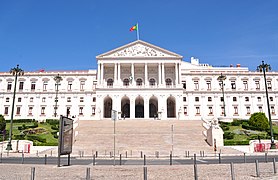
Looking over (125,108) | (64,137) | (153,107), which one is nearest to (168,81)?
(153,107)

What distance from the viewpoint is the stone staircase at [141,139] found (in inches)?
1123

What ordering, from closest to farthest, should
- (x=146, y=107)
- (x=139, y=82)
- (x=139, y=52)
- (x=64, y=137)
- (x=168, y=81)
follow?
(x=64, y=137), (x=146, y=107), (x=139, y=52), (x=139, y=82), (x=168, y=81)

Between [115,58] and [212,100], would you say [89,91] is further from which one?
[212,100]

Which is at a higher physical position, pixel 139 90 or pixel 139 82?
pixel 139 82

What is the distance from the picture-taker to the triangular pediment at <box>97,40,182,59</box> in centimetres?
6475

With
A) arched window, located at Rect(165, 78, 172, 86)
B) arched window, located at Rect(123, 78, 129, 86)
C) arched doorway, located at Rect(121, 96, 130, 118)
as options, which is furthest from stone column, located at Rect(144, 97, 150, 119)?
arched window, located at Rect(165, 78, 172, 86)

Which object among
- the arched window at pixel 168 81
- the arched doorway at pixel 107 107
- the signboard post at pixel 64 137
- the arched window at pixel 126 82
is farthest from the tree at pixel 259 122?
the signboard post at pixel 64 137

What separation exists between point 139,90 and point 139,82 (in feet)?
23.1

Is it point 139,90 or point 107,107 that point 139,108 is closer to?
point 139,90

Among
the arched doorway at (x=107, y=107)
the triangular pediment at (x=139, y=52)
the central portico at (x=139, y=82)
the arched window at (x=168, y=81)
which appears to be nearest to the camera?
the central portico at (x=139, y=82)

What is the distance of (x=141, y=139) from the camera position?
33.5m

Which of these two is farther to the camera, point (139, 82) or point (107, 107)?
point (139, 82)

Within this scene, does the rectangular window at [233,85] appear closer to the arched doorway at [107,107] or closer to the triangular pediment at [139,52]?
the triangular pediment at [139,52]

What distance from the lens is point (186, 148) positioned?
29.7m
